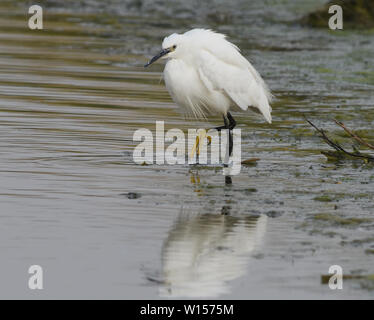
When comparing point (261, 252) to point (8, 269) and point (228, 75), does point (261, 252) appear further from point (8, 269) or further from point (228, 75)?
point (228, 75)

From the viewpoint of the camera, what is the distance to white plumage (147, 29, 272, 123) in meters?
10.6

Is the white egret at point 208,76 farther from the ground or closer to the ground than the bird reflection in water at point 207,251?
farther from the ground

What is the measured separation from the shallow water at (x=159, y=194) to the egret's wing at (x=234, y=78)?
0.55m

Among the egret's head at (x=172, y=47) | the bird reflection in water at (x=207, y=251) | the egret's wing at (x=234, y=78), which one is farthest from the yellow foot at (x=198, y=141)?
the bird reflection in water at (x=207, y=251)

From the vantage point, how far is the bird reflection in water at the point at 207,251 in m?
6.35

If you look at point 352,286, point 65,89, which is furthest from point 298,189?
point 65,89

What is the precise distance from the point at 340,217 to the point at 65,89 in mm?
7447

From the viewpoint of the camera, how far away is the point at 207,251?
7.11 meters

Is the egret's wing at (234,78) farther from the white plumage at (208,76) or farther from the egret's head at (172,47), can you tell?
the egret's head at (172,47)

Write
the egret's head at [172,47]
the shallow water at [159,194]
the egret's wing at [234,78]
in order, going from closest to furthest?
the shallow water at [159,194] < the egret's head at [172,47] < the egret's wing at [234,78]

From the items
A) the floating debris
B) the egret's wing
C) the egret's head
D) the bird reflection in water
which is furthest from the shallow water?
the egret's head

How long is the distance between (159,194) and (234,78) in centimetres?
259

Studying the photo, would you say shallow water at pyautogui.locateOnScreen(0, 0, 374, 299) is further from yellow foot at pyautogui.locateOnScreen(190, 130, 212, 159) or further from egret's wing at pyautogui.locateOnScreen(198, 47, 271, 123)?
egret's wing at pyautogui.locateOnScreen(198, 47, 271, 123)

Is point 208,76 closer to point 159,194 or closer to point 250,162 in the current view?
point 250,162
